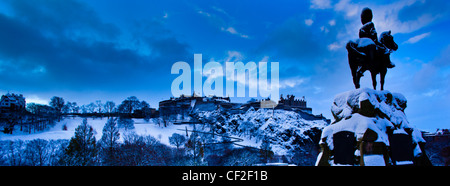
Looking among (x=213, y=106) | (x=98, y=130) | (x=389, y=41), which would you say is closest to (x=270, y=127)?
(x=213, y=106)

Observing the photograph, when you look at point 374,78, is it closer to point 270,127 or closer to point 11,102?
point 270,127

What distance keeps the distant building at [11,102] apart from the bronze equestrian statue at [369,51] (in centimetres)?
5503

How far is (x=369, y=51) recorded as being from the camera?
22.3 feet

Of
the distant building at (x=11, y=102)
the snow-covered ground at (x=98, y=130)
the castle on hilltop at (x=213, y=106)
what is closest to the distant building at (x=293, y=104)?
the castle on hilltop at (x=213, y=106)

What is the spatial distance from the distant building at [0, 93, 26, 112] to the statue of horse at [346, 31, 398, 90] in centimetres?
5500

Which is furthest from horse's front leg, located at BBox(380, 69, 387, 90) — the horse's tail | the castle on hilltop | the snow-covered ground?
the castle on hilltop

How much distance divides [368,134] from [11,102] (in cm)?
5803

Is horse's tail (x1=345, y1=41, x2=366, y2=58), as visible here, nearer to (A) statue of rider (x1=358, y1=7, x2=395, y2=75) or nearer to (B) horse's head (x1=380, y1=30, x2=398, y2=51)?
(A) statue of rider (x1=358, y1=7, x2=395, y2=75)

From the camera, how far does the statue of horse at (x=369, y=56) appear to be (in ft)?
22.3

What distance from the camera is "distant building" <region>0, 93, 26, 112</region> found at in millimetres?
43847

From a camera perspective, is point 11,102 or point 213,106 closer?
point 11,102

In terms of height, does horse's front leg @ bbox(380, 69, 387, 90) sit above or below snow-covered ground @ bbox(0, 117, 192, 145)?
above
